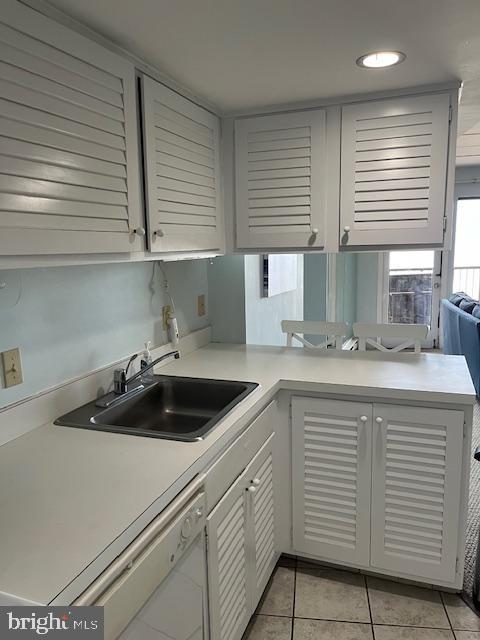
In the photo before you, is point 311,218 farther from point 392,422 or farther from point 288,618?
point 288,618

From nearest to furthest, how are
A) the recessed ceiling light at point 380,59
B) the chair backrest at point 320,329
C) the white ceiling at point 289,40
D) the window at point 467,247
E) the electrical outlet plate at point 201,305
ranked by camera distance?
the white ceiling at point 289,40 → the recessed ceiling light at point 380,59 → the chair backrest at point 320,329 → the electrical outlet plate at point 201,305 → the window at point 467,247

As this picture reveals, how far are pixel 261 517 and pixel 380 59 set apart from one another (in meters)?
1.77

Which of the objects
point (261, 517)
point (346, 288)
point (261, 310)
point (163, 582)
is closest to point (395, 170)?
point (261, 310)

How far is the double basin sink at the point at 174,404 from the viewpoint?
6.02 ft

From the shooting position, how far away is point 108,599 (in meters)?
0.93

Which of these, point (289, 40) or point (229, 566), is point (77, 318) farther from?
point (289, 40)

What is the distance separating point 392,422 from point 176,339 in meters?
1.05

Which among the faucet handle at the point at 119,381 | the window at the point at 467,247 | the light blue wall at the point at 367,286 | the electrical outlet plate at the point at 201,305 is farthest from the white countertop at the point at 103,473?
the window at the point at 467,247

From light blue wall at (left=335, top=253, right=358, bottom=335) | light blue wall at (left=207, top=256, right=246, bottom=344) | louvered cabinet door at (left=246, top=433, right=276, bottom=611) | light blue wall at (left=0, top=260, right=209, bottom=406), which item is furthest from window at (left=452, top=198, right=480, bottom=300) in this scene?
louvered cabinet door at (left=246, top=433, right=276, bottom=611)

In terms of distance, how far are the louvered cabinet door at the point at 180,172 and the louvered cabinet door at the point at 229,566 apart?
0.91 meters

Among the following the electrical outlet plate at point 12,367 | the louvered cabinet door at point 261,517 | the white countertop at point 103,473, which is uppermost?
the electrical outlet plate at point 12,367

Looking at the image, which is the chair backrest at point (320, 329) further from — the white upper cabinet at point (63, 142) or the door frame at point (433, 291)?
the door frame at point (433, 291)

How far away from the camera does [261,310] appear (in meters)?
3.07

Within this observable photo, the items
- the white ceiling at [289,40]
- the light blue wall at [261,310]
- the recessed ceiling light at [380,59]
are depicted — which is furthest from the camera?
the light blue wall at [261,310]
